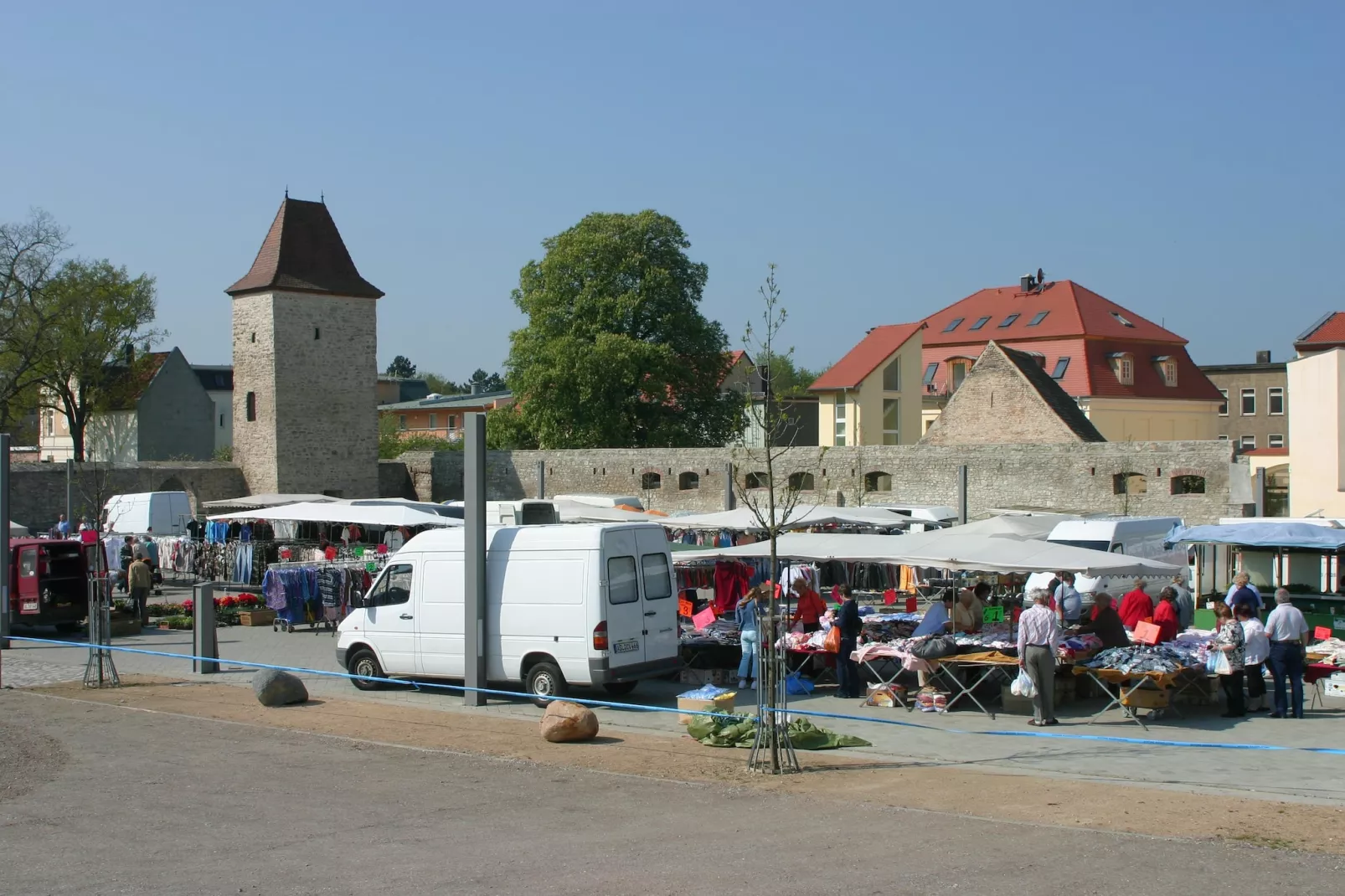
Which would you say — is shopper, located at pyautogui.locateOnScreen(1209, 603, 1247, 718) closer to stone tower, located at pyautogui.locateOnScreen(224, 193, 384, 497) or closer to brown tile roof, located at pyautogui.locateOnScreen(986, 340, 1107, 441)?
brown tile roof, located at pyautogui.locateOnScreen(986, 340, 1107, 441)

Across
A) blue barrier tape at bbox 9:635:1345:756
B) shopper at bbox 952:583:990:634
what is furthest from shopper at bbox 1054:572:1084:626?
blue barrier tape at bbox 9:635:1345:756

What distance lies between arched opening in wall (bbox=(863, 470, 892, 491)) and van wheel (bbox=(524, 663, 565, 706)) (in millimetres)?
26105

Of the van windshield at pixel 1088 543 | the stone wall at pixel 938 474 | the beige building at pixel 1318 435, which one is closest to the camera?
the van windshield at pixel 1088 543

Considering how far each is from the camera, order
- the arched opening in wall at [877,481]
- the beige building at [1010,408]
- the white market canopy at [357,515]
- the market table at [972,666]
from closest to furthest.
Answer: the market table at [972,666]
the white market canopy at [357,515]
the arched opening in wall at [877,481]
the beige building at [1010,408]

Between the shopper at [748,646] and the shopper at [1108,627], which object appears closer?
the shopper at [1108,627]

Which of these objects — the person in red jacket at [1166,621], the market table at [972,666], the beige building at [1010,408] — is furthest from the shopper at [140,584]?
the beige building at [1010,408]

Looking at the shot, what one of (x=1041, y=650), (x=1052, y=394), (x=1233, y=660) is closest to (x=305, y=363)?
(x=1052, y=394)

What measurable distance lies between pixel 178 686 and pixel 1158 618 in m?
11.1

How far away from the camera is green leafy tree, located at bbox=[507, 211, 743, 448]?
150 ft

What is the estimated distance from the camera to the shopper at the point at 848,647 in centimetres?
1316

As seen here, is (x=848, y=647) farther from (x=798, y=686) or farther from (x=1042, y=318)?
(x=1042, y=318)

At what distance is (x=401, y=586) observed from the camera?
45.6ft

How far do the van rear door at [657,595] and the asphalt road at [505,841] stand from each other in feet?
10.4

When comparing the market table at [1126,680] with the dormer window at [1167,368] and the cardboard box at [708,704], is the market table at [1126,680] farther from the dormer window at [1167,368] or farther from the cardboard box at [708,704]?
the dormer window at [1167,368]
